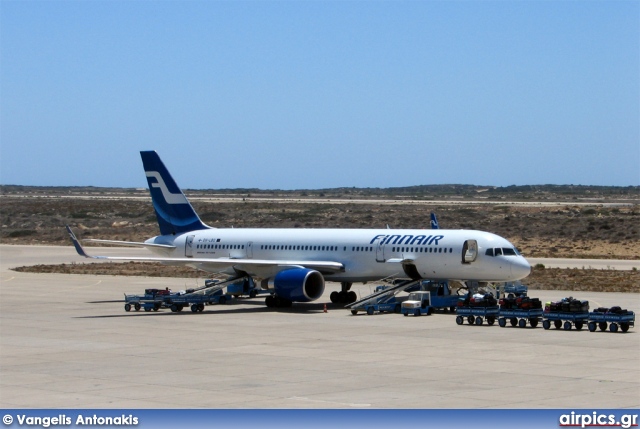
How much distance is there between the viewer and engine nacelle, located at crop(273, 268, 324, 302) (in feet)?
158

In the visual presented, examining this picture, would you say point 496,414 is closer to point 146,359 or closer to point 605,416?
point 605,416

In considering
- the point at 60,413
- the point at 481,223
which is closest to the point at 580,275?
the point at 60,413

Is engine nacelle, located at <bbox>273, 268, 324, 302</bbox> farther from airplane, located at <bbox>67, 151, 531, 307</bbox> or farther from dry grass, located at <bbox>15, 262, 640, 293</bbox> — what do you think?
dry grass, located at <bbox>15, 262, 640, 293</bbox>

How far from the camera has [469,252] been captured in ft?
154

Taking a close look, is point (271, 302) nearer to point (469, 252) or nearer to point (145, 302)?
point (145, 302)

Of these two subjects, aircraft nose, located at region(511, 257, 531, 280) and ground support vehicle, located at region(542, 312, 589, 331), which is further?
aircraft nose, located at region(511, 257, 531, 280)

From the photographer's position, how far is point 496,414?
74.7 feet

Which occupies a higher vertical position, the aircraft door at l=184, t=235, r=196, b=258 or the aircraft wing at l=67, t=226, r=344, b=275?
the aircraft door at l=184, t=235, r=196, b=258

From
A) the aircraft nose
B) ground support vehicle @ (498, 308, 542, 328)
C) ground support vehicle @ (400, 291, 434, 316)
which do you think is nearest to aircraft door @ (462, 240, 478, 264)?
the aircraft nose

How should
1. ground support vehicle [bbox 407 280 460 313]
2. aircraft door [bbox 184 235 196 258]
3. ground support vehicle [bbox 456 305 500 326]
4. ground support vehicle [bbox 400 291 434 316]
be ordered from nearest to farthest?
ground support vehicle [bbox 456 305 500 326] < ground support vehicle [bbox 400 291 434 316] < ground support vehicle [bbox 407 280 460 313] < aircraft door [bbox 184 235 196 258]

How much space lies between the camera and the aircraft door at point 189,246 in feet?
187

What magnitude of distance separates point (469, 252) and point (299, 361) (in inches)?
683

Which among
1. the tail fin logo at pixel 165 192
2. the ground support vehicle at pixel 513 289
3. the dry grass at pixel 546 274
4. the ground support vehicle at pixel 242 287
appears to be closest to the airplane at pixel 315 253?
the tail fin logo at pixel 165 192

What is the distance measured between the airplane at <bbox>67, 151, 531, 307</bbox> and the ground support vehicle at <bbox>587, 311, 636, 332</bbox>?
24.9 feet
